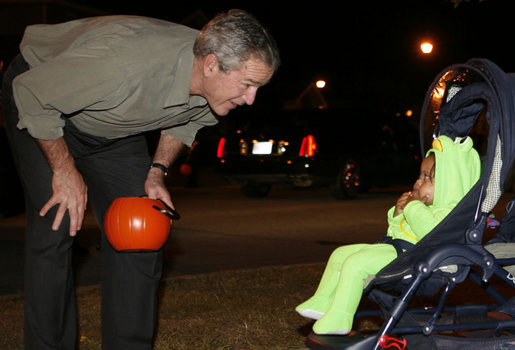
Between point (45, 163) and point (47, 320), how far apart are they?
2.53ft

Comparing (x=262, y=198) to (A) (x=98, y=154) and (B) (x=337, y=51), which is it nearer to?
Answer: (A) (x=98, y=154)

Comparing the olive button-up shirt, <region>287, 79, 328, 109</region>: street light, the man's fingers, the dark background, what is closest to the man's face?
the olive button-up shirt

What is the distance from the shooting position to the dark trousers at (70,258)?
12.2 feet

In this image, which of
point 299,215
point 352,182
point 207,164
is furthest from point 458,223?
point 207,164

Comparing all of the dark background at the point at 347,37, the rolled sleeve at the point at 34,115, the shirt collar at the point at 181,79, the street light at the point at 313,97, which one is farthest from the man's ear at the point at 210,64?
the street light at the point at 313,97

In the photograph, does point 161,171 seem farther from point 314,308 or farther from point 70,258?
point 314,308

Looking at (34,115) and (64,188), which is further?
(64,188)

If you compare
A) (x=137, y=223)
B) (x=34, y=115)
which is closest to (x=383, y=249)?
(x=137, y=223)

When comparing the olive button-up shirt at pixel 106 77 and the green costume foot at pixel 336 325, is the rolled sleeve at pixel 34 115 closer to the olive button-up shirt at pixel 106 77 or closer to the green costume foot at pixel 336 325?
Result: the olive button-up shirt at pixel 106 77

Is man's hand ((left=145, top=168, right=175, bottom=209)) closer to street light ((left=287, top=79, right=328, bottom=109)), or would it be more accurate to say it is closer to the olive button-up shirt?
the olive button-up shirt

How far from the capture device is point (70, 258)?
385 centimetres

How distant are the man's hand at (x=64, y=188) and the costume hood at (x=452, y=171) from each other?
1723mm

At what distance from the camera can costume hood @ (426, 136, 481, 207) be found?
3711 millimetres

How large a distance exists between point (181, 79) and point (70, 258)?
1.09 meters
